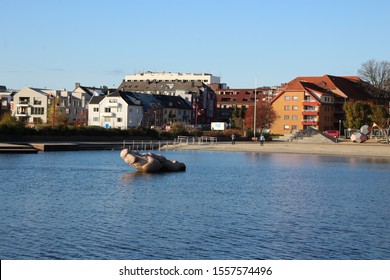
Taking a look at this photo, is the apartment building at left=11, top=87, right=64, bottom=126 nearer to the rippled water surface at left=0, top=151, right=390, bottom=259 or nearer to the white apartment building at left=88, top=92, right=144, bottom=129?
the white apartment building at left=88, top=92, right=144, bottom=129

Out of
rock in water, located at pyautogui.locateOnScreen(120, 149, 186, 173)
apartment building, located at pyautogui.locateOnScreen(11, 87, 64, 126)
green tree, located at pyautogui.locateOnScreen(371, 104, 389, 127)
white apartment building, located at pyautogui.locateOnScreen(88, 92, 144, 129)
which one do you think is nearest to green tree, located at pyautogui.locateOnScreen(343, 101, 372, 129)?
green tree, located at pyautogui.locateOnScreen(371, 104, 389, 127)

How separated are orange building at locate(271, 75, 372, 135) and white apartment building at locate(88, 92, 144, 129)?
89.7 feet

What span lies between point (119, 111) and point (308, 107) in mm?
37123

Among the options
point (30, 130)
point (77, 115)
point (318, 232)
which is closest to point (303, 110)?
point (77, 115)

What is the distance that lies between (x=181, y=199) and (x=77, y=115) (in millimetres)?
128105

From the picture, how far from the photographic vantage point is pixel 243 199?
3781cm

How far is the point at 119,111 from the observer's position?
147 meters

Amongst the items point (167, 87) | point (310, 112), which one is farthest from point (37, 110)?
point (310, 112)

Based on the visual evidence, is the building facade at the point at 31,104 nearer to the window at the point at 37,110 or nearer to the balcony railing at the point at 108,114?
the window at the point at 37,110

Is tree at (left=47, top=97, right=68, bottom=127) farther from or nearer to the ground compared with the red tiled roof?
nearer to the ground

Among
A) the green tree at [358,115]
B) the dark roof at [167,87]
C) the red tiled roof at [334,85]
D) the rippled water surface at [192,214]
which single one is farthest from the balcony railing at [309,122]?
the rippled water surface at [192,214]

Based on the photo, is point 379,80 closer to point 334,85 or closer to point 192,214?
point 334,85

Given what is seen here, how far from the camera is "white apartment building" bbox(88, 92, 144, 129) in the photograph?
14650cm

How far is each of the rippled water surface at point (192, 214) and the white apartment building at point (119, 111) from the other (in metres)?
90.6
